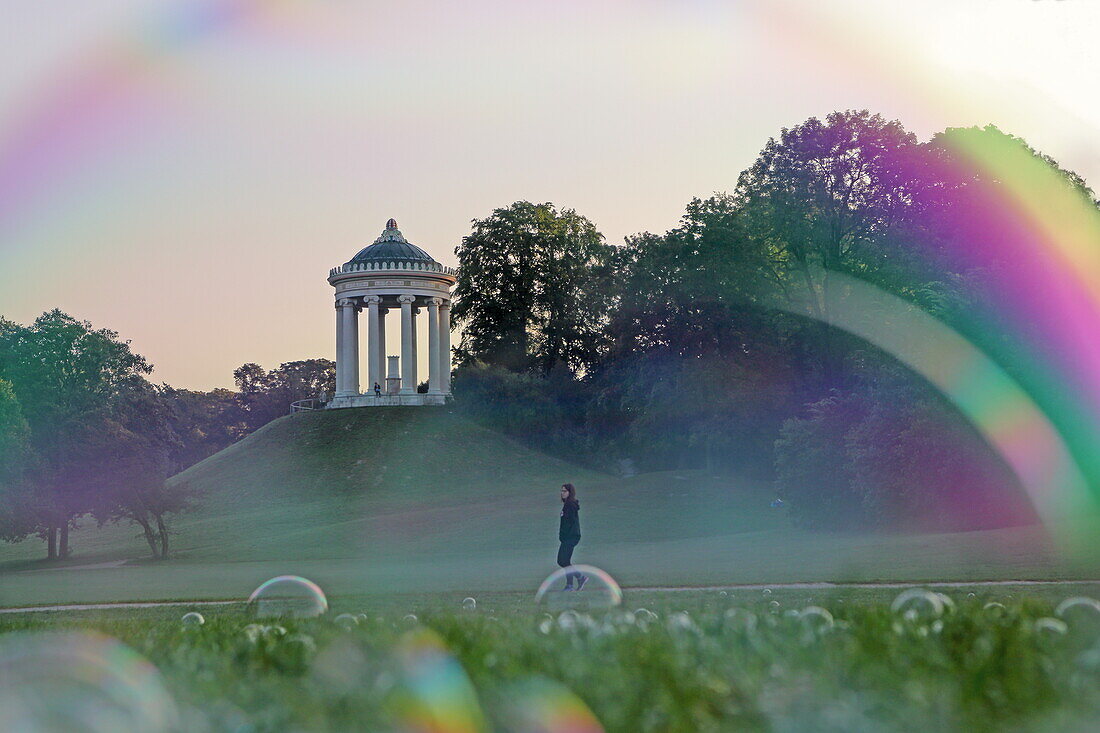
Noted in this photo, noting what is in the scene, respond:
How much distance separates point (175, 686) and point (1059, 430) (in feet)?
114

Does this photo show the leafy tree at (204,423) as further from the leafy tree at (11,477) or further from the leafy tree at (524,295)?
the leafy tree at (11,477)

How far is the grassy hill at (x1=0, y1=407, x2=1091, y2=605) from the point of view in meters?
26.2

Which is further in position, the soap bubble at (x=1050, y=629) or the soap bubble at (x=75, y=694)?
the soap bubble at (x=1050, y=629)

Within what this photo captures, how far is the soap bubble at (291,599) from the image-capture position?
12758 millimetres

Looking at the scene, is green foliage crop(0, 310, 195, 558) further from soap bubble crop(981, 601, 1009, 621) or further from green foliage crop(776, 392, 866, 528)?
soap bubble crop(981, 601, 1009, 621)

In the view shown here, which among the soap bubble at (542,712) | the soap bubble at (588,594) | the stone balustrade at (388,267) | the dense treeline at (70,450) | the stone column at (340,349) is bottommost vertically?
the soap bubble at (588,594)

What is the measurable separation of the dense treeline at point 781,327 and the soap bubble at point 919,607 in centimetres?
Result: 2907

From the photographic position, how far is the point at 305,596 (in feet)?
45.8

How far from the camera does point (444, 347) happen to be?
3201 inches

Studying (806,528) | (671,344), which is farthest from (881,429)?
(671,344)

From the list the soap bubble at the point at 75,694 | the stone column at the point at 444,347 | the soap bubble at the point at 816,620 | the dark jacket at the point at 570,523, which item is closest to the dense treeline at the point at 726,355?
the stone column at the point at 444,347

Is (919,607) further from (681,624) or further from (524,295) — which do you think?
(524,295)

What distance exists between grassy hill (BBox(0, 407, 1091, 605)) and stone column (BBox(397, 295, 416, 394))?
438cm

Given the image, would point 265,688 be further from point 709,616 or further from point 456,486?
point 456,486
